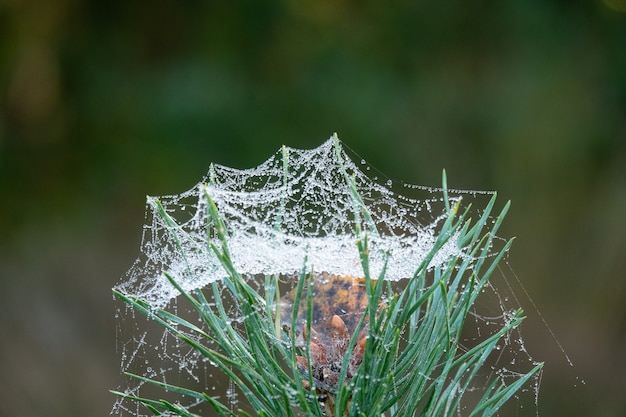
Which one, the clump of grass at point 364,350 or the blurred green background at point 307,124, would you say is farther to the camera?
the blurred green background at point 307,124

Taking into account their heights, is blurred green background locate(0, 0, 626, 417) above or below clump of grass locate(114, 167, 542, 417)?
above

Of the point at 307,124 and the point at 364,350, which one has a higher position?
the point at 307,124

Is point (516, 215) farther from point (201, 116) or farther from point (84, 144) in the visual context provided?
point (84, 144)

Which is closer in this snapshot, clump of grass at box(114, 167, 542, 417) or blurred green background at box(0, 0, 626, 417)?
clump of grass at box(114, 167, 542, 417)

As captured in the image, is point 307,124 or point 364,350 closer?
point 364,350

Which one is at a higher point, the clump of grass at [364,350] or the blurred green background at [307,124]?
the blurred green background at [307,124]

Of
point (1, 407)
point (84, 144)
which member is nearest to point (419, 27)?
point (84, 144)

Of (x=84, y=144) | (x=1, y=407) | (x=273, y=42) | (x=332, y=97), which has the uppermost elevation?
(x=273, y=42)

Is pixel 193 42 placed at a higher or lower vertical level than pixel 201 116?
higher
